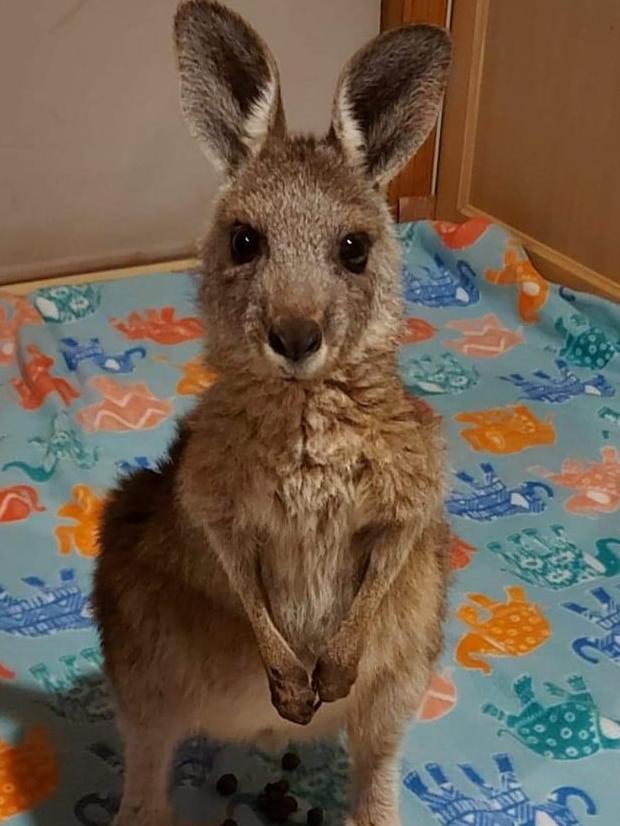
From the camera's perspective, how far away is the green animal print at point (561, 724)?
1.61 meters

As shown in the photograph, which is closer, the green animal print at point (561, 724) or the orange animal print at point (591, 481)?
the green animal print at point (561, 724)

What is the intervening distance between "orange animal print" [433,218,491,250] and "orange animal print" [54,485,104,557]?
3.93 ft

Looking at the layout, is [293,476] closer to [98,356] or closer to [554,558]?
[554,558]

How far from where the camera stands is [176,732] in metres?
1.32

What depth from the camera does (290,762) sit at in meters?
1.53

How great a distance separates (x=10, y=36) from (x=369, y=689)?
183cm

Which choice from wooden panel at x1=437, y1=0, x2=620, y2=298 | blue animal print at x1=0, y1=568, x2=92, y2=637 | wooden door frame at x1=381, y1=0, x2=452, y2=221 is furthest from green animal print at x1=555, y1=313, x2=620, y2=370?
blue animal print at x1=0, y1=568, x2=92, y2=637

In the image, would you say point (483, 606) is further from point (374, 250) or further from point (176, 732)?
point (374, 250)

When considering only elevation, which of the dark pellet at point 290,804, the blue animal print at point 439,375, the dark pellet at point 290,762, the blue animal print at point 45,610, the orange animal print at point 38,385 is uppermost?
the dark pellet at point 290,804

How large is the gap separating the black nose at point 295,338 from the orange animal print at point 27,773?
0.72 m

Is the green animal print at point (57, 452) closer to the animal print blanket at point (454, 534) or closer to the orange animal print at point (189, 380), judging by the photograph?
the animal print blanket at point (454, 534)

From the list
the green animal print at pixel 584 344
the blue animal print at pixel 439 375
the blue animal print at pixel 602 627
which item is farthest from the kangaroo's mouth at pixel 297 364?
the green animal print at pixel 584 344

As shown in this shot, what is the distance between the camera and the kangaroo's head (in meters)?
1.12

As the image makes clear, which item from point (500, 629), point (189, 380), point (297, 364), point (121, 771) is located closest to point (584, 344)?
point (189, 380)
